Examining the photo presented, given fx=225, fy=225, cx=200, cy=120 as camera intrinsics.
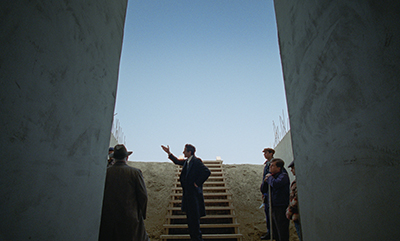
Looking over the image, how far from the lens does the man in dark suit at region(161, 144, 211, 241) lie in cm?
339

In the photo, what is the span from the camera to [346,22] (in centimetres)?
95

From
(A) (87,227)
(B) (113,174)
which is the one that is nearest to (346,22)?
(A) (87,227)

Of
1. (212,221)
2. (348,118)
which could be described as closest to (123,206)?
(348,118)

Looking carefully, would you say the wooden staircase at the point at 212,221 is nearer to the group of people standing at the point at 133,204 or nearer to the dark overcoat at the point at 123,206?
the group of people standing at the point at 133,204

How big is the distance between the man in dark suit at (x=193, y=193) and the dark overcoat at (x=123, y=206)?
1287 mm

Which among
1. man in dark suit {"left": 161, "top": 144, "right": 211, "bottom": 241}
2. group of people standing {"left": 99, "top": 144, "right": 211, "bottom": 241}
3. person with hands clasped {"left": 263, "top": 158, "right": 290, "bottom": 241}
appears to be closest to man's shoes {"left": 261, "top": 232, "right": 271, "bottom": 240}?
person with hands clasped {"left": 263, "top": 158, "right": 290, "bottom": 241}

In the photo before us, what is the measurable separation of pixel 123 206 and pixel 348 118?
77.7 inches

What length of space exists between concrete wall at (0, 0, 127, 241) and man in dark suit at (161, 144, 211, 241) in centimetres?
225

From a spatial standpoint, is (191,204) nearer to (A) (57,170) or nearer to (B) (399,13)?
(A) (57,170)

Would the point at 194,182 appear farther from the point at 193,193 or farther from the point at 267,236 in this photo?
the point at 267,236

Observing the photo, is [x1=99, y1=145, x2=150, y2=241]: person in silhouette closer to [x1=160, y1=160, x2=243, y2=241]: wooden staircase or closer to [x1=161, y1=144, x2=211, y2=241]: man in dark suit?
[x1=161, y1=144, x2=211, y2=241]: man in dark suit

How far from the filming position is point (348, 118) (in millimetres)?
940

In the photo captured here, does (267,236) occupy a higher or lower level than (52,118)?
lower

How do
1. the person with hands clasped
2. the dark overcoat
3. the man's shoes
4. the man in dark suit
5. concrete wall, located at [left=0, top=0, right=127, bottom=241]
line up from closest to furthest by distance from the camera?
concrete wall, located at [left=0, top=0, right=127, bottom=241] → the dark overcoat → the person with hands clasped → the man in dark suit → the man's shoes
